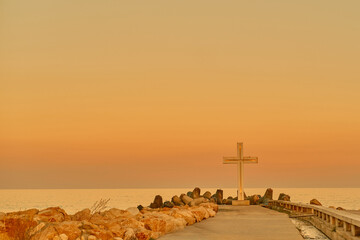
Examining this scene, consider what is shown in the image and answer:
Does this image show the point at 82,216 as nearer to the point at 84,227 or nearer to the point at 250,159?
the point at 84,227

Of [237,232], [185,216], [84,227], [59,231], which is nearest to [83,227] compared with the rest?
[84,227]

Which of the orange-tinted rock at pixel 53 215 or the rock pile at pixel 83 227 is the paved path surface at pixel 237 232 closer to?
the rock pile at pixel 83 227

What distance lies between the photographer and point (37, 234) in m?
13.1

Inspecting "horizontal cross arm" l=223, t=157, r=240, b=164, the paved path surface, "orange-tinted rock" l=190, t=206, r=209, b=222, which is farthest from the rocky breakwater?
"horizontal cross arm" l=223, t=157, r=240, b=164

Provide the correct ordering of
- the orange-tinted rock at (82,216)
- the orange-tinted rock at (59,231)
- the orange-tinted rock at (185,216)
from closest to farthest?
the orange-tinted rock at (59,231), the orange-tinted rock at (82,216), the orange-tinted rock at (185,216)

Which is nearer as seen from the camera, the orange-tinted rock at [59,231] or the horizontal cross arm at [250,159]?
the orange-tinted rock at [59,231]

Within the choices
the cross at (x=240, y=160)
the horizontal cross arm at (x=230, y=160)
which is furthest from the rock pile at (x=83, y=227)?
the horizontal cross arm at (x=230, y=160)

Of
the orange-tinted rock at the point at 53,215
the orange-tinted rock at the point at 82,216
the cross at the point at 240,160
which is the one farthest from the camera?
the cross at the point at 240,160

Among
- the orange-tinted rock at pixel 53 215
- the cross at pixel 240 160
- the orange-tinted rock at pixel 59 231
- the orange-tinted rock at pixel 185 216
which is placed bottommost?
the orange-tinted rock at pixel 59 231

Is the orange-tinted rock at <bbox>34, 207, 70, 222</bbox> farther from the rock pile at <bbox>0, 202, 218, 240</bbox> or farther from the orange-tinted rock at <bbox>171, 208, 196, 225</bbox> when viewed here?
the orange-tinted rock at <bbox>171, 208, 196, 225</bbox>

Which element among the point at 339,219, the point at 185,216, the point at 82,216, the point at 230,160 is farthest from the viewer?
the point at 230,160

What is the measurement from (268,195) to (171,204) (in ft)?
45.5

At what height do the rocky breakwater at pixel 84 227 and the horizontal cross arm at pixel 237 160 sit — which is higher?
the horizontal cross arm at pixel 237 160

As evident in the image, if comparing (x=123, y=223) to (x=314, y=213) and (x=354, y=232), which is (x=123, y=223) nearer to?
(x=354, y=232)
